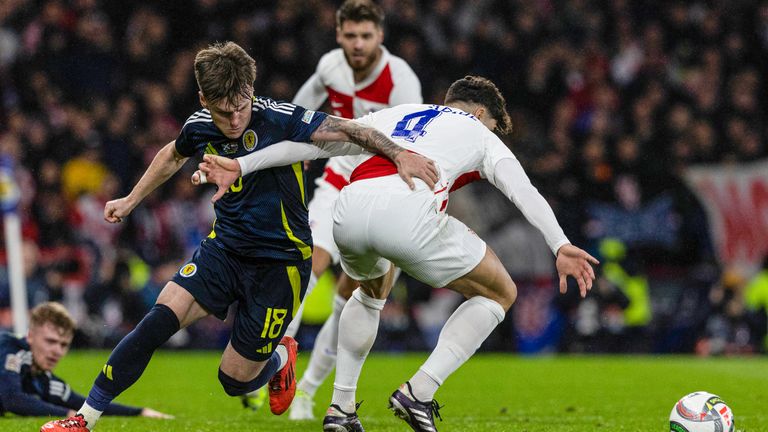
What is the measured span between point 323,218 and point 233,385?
6.68 ft

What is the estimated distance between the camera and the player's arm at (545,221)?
17.4 feet

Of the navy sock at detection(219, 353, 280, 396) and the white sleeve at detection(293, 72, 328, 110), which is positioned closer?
the navy sock at detection(219, 353, 280, 396)

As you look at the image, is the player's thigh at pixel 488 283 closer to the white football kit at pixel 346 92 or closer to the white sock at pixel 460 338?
the white sock at pixel 460 338

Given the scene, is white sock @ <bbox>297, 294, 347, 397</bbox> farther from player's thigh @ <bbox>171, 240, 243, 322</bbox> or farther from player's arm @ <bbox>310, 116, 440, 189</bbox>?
player's arm @ <bbox>310, 116, 440, 189</bbox>

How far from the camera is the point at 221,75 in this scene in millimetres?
5453

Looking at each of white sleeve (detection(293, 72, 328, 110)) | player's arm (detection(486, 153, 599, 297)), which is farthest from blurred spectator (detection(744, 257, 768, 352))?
player's arm (detection(486, 153, 599, 297))

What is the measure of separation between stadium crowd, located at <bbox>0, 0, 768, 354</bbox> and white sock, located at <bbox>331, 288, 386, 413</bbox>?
8.81 m

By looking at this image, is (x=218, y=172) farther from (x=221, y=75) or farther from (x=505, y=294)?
(x=505, y=294)

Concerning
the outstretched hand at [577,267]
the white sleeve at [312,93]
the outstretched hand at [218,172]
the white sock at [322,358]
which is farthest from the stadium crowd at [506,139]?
the outstretched hand at [577,267]

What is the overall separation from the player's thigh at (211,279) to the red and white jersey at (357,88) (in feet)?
7.31

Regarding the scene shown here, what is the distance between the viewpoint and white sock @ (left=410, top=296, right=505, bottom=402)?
5.65 meters

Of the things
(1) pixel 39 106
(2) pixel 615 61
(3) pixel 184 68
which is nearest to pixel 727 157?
(2) pixel 615 61

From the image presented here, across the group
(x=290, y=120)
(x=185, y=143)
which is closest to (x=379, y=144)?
(x=290, y=120)

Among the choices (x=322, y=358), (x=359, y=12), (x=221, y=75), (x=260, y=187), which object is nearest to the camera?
(x=221, y=75)
